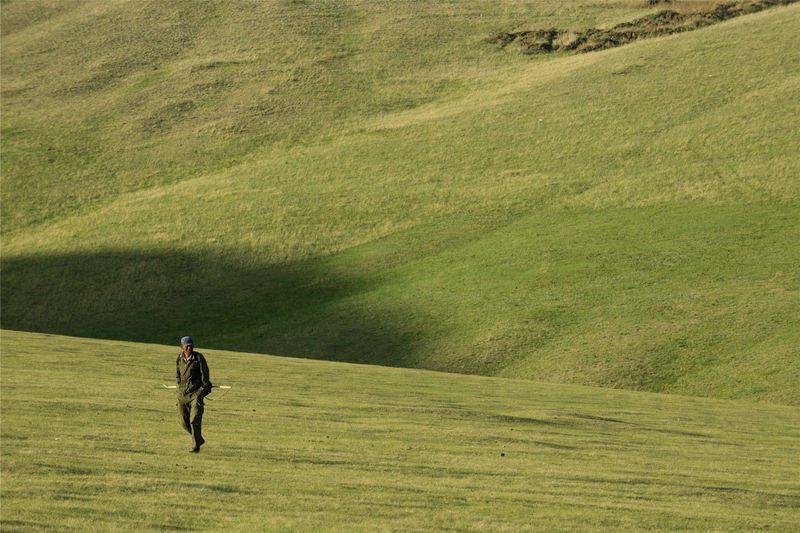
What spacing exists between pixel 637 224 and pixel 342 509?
54732 mm

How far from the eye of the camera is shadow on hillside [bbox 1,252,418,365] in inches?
2416

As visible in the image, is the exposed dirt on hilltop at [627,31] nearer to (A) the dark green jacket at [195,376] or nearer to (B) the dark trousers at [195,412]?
(B) the dark trousers at [195,412]

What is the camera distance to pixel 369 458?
2619cm

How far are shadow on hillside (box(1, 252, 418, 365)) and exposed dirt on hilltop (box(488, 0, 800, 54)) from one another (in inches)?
2204

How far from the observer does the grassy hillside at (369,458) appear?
20.7m

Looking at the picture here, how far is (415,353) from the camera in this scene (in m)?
57.8

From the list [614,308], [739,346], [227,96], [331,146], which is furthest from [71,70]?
[739,346]

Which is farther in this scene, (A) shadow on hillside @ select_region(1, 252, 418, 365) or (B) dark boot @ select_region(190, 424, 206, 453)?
(A) shadow on hillside @ select_region(1, 252, 418, 365)

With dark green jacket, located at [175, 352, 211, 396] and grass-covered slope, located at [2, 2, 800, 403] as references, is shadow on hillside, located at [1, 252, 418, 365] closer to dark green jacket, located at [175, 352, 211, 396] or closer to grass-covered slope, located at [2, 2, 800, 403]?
grass-covered slope, located at [2, 2, 800, 403]

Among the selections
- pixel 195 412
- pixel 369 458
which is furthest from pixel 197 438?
pixel 369 458

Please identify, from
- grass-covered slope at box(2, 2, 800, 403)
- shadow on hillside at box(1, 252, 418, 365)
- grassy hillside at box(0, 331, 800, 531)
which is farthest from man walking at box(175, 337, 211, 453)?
shadow on hillside at box(1, 252, 418, 365)

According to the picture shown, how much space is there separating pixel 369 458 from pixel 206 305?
4518 cm

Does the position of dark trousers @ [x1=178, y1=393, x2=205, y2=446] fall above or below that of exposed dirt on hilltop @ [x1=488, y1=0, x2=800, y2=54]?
above

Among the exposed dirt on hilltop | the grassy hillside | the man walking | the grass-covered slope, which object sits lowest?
the exposed dirt on hilltop
